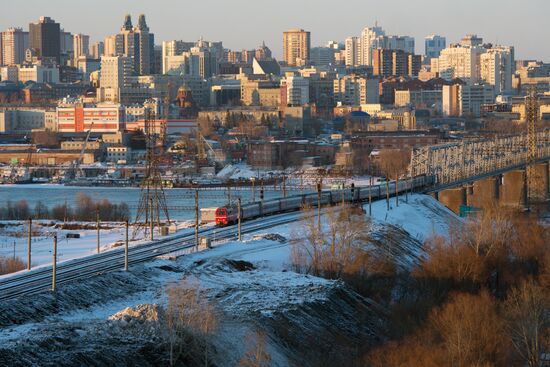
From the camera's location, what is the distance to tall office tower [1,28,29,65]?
100188mm

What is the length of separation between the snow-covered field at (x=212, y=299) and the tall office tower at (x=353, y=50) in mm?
94996

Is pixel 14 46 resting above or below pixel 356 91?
above

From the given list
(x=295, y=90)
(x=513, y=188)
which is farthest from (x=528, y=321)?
(x=295, y=90)

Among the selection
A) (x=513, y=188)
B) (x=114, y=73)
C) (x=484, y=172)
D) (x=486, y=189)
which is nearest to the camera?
(x=484, y=172)

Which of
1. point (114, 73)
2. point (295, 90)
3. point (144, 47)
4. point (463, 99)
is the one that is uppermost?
point (144, 47)

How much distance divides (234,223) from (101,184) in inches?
805

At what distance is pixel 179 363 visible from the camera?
9.61m

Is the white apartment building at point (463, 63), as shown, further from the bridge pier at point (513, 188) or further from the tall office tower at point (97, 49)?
the bridge pier at point (513, 188)

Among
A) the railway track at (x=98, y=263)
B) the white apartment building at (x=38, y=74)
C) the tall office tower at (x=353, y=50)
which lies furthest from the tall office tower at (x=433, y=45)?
the railway track at (x=98, y=263)

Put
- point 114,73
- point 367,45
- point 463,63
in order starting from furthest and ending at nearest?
point 367,45
point 463,63
point 114,73

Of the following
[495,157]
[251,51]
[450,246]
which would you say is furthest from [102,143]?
[251,51]

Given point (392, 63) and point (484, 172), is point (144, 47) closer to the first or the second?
point (392, 63)

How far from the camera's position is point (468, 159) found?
28.0 metres

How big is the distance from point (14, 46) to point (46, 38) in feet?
24.8
